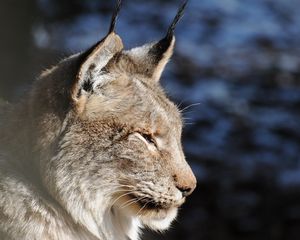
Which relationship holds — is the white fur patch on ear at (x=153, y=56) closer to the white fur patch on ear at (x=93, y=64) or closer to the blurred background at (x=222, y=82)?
the white fur patch on ear at (x=93, y=64)

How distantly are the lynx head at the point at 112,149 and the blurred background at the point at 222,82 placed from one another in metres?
2.86

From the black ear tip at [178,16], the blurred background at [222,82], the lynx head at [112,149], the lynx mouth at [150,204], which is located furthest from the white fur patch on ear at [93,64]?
the blurred background at [222,82]

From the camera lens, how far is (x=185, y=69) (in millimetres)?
10781

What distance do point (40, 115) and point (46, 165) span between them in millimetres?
241

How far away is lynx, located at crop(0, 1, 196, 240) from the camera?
371 centimetres

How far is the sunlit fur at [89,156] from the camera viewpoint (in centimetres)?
371

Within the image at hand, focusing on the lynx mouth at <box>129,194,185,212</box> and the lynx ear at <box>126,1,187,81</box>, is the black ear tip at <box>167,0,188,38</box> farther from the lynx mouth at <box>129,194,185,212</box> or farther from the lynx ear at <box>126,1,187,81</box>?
the lynx mouth at <box>129,194,185,212</box>

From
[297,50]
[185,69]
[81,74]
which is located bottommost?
[297,50]

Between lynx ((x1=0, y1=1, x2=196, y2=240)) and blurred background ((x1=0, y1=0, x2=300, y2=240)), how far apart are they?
2.84m

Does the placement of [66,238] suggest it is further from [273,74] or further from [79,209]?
[273,74]

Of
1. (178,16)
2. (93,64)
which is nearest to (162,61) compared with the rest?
(178,16)

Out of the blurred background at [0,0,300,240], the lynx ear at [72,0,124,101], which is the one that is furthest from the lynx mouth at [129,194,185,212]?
the blurred background at [0,0,300,240]

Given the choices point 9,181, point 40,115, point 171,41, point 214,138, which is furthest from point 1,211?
point 214,138

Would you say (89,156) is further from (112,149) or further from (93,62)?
(93,62)
